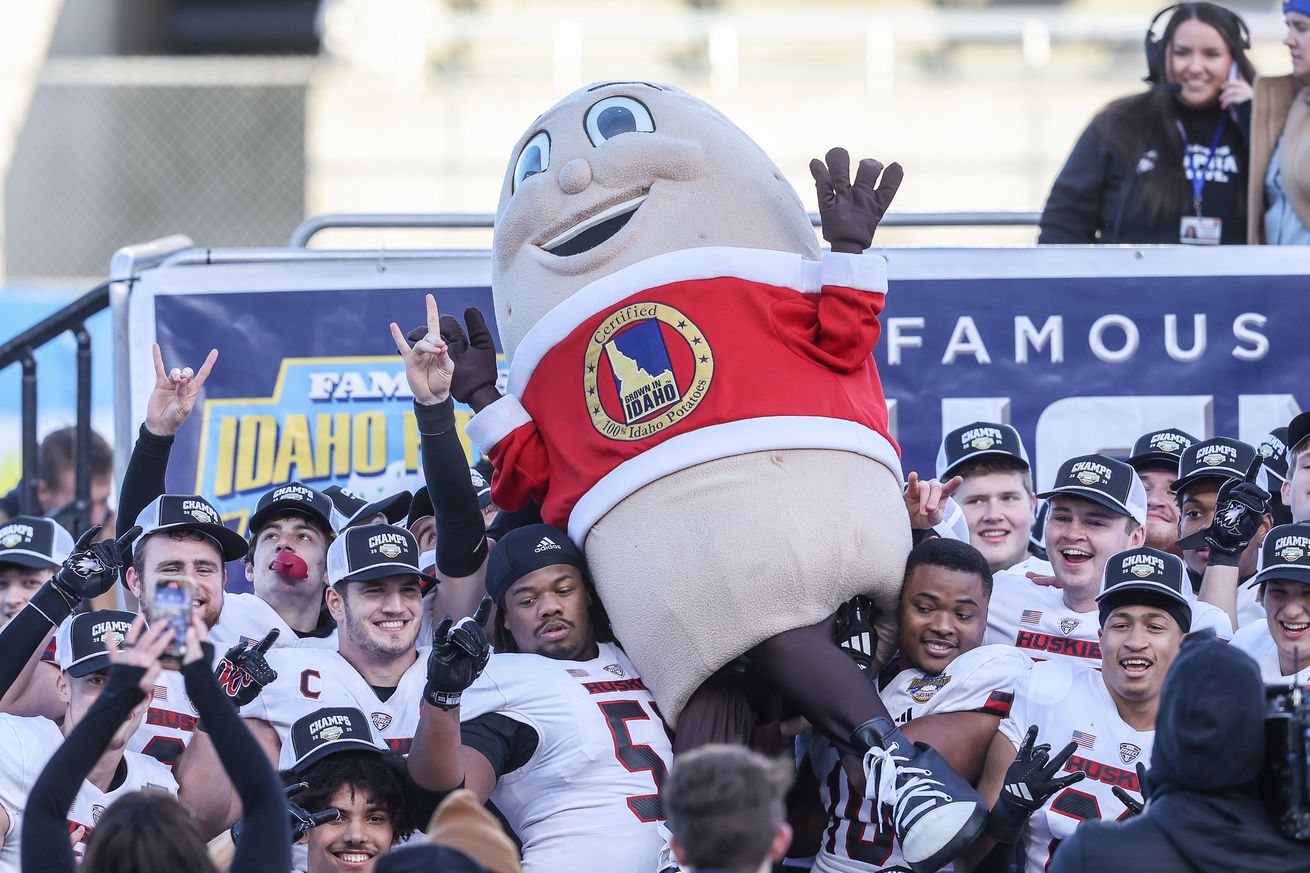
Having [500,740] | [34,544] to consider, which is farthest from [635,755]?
[34,544]

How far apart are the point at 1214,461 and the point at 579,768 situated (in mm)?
2088

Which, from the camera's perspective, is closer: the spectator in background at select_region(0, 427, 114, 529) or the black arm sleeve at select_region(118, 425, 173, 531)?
the black arm sleeve at select_region(118, 425, 173, 531)

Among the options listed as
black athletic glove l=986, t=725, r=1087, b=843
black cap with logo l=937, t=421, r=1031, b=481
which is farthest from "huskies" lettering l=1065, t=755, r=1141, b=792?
black cap with logo l=937, t=421, r=1031, b=481

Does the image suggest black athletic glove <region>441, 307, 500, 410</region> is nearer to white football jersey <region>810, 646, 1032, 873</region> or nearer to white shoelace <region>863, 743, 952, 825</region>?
white football jersey <region>810, 646, 1032, 873</region>

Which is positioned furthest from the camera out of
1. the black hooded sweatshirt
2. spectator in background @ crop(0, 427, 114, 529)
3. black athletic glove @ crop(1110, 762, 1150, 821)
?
spectator in background @ crop(0, 427, 114, 529)

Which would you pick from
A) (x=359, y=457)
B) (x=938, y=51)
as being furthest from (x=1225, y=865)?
(x=938, y=51)

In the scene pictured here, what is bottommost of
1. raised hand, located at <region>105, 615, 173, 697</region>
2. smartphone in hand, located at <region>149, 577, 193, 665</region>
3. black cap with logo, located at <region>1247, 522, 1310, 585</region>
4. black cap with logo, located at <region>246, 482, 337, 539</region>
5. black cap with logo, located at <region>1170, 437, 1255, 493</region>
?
raised hand, located at <region>105, 615, 173, 697</region>

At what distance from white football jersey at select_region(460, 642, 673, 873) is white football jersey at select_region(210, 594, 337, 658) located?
2.42ft

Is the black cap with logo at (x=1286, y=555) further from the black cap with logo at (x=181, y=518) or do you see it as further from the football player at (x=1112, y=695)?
the black cap with logo at (x=181, y=518)

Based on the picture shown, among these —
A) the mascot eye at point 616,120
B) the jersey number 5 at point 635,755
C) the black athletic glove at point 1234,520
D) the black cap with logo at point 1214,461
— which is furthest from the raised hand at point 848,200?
the black cap with logo at point 1214,461

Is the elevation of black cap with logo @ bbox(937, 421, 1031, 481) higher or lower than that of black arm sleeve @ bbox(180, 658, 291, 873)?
higher

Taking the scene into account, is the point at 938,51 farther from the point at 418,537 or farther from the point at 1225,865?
the point at 1225,865

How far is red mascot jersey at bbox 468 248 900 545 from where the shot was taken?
15.0ft

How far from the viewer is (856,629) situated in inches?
182
